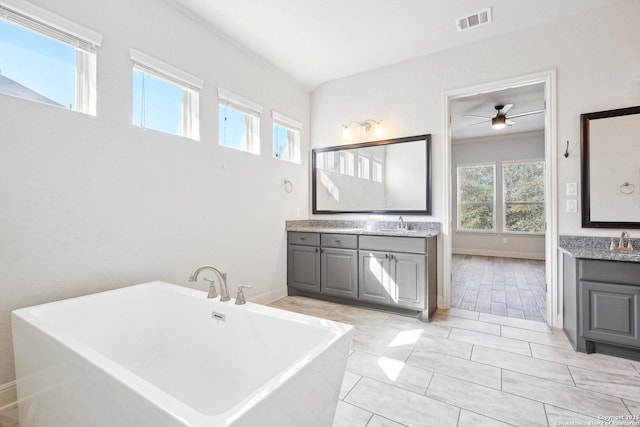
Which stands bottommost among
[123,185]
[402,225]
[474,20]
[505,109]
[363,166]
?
[402,225]

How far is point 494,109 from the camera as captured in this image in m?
4.94

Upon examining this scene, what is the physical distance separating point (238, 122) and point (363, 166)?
1.67m

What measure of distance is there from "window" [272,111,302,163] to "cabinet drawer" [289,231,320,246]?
1.03 metres

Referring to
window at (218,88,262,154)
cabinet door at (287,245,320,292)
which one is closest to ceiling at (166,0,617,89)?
window at (218,88,262,154)

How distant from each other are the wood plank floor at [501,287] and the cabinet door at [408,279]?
0.79 meters

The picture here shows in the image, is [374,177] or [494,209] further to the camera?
[494,209]

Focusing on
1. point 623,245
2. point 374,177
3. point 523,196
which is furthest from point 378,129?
point 523,196

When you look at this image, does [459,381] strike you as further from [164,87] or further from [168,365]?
[164,87]

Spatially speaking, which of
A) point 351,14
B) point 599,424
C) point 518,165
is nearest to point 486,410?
point 599,424

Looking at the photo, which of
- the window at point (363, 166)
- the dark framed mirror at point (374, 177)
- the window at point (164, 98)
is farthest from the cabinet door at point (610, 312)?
the window at point (164, 98)

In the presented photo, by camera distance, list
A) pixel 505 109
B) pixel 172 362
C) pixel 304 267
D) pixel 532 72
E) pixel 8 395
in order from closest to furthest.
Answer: pixel 8 395
pixel 172 362
pixel 532 72
pixel 304 267
pixel 505 109

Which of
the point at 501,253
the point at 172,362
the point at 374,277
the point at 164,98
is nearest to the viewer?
the point at 172,362

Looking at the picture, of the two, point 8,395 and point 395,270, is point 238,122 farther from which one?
point 8,395

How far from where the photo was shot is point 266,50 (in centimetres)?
326
